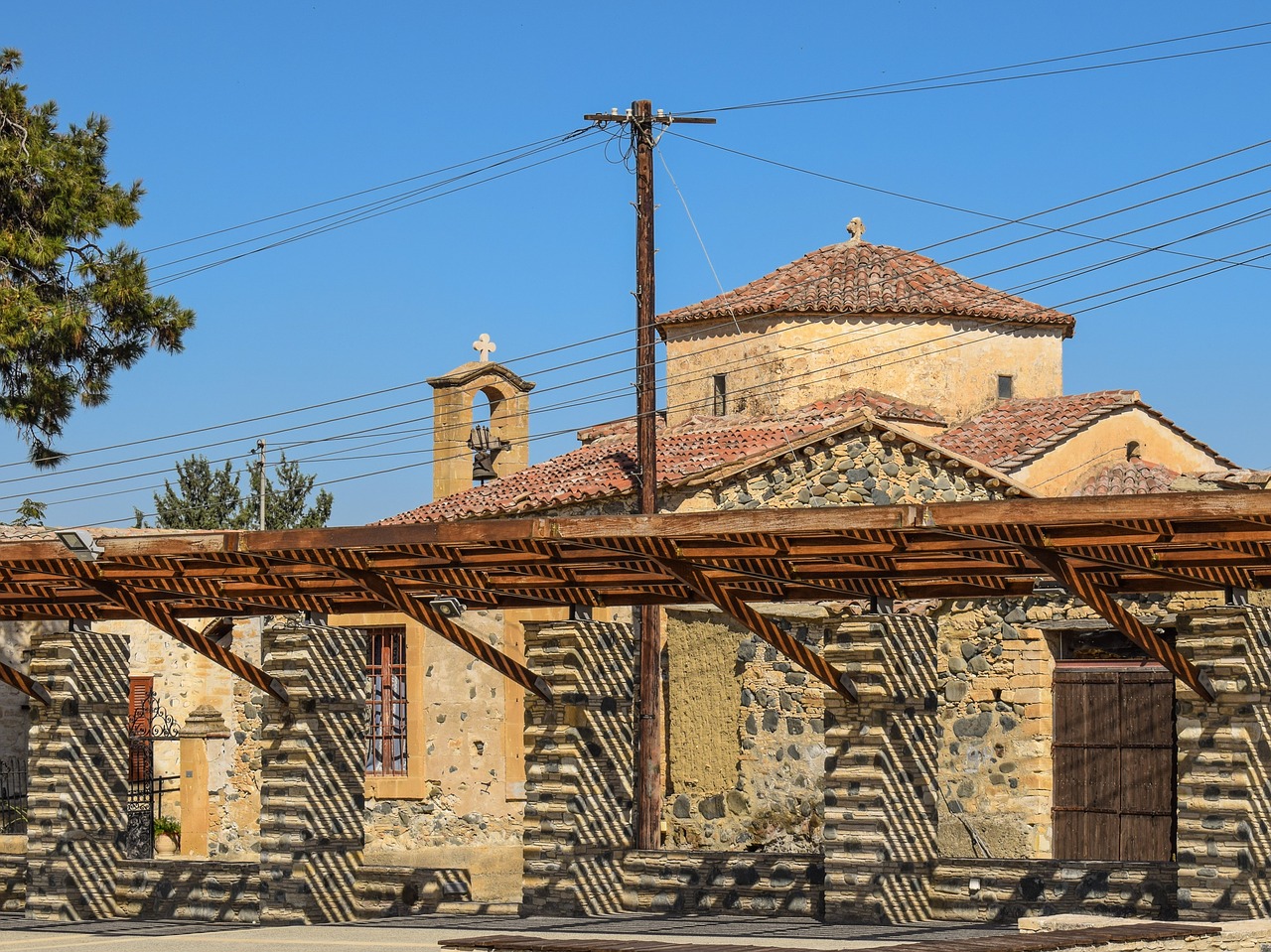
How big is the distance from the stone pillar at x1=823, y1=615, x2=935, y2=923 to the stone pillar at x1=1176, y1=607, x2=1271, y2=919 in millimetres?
2386

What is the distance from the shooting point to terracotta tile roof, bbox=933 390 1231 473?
25594mm

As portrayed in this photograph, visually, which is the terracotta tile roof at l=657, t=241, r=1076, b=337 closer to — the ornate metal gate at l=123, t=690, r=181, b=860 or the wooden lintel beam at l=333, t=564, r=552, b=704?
the ornate metal gate at l=123, t=690, r=181, b=860

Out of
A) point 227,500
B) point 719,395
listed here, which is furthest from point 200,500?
point 719,395

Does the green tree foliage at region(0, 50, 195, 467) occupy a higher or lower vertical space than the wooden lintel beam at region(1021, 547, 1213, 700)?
higher

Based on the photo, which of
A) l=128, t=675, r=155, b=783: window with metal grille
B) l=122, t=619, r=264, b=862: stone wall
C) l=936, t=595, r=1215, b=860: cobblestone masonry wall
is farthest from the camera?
l=128, t=675, r=155, b=783: window with metal grille

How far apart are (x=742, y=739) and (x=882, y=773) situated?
646 cm

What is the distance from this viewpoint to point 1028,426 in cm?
2684

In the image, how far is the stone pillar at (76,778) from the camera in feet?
60.9

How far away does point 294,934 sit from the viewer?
53.3 ft

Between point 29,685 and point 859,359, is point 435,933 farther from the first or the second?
point 859,359

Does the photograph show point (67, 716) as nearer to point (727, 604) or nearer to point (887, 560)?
point (727, 604)

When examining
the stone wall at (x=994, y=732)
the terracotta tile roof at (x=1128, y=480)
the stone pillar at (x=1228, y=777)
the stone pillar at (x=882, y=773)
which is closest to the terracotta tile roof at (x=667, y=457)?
the terracotta tile roof at (x=1128, y=480)

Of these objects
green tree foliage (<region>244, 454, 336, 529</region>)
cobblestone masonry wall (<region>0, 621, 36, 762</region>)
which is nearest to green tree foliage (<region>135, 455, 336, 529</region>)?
green tree foliage (<region>244, 454, 336, 529</region>)

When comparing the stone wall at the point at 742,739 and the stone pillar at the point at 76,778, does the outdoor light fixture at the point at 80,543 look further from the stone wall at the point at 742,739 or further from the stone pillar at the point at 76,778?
the stone wall at the point at 742,739
